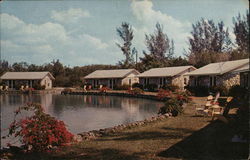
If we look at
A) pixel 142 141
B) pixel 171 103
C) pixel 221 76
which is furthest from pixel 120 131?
pixel 221 76

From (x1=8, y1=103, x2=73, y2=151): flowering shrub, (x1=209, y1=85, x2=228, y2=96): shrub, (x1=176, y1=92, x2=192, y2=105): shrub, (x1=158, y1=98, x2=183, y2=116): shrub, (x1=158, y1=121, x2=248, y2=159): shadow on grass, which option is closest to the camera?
(x1=158, y1=121, x2=248, y2=159): shadow on grass

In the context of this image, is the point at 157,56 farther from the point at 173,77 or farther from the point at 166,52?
the point at 173,77

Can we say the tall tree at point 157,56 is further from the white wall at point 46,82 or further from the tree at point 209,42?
the white wall at point 46,82

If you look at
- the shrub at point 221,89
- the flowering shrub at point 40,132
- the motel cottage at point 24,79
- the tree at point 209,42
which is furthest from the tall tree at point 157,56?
the flowering shrub at point 40,132

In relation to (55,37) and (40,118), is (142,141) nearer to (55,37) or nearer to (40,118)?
(40,118)

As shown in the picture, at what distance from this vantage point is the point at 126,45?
54.7 m

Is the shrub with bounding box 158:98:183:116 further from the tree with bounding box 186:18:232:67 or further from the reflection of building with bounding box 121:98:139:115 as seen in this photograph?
the tree with bounding box 186:18:232:67

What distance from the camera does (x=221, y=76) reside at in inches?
1093

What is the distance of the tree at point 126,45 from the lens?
46594mm

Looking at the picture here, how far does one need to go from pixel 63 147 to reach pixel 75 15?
21.6ft

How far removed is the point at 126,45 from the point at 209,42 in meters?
21.9

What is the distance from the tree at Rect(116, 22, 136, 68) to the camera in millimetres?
46594

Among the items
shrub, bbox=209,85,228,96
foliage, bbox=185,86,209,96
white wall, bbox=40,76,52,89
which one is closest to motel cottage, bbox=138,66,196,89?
foliage, bbox=185,86,209,96

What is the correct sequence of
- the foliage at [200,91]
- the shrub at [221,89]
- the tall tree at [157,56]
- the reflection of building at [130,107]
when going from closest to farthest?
the reflection of building at [130,107] < the shrub at [221,89] < the foliage at [200,91] < the tall tree at [157,56]
